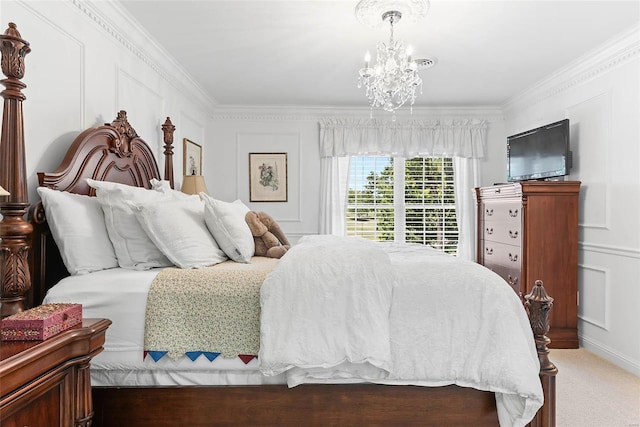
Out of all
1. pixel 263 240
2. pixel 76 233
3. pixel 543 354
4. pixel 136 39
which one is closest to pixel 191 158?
pixel 136 39

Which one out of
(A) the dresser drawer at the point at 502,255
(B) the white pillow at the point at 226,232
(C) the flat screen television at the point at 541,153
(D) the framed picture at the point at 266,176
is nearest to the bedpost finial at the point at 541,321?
(B) the white pillow at the point at 226,232

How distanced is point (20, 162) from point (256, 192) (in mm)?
3726

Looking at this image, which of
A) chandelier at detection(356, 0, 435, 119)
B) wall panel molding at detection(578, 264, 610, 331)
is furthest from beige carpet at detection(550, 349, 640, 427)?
chandelier at detection(356, 0, 435, 119)

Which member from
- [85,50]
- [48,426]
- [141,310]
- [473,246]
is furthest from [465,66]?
[48,426]

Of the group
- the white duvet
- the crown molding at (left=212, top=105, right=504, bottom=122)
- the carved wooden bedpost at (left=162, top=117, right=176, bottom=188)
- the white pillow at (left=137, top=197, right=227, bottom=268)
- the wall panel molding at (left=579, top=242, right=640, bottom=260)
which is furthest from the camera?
the crown molding at (left=212, top=105, right=504, bottom=122)

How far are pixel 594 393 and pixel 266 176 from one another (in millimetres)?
4038

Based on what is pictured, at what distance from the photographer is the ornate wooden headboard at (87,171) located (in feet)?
6.20

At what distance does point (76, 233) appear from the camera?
191 cm

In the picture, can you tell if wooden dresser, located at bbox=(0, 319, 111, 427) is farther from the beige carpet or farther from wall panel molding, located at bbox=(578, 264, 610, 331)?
wall panel molding, located at bbox=(578, 264, 610, 331)

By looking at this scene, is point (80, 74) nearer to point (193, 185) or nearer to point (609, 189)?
point (193, 185)

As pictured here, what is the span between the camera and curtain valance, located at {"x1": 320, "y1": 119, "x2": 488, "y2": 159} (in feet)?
17.4

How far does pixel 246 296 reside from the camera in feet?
5.60

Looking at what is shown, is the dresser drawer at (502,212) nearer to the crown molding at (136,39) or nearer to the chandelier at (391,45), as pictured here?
the chandelier at (391,45)

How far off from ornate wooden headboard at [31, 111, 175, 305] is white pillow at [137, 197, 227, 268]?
439 millimetres
